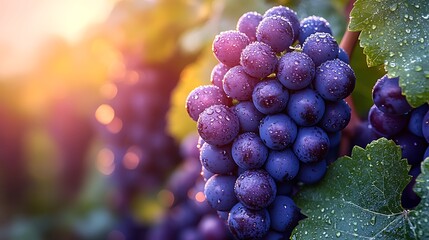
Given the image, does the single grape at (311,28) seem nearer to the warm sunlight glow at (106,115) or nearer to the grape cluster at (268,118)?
the grape cluster at (268,118)

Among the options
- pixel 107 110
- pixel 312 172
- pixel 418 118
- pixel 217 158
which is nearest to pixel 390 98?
pixel 418 118

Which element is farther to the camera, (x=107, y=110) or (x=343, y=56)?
(x=107, y=110)

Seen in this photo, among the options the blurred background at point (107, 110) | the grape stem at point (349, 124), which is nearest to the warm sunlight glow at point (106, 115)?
the blurred background at point (107, 110)

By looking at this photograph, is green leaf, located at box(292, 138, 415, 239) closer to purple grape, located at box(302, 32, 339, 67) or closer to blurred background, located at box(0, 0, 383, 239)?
purple grape, located at box(302, 32, 339, 67)

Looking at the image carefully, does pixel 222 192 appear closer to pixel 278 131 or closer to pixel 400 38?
pixel 278 131

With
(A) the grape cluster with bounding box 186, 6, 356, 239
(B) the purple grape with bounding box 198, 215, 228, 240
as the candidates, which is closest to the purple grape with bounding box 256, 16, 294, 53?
(A) the grape cluster with bounding box 186, 6, 356, 239
